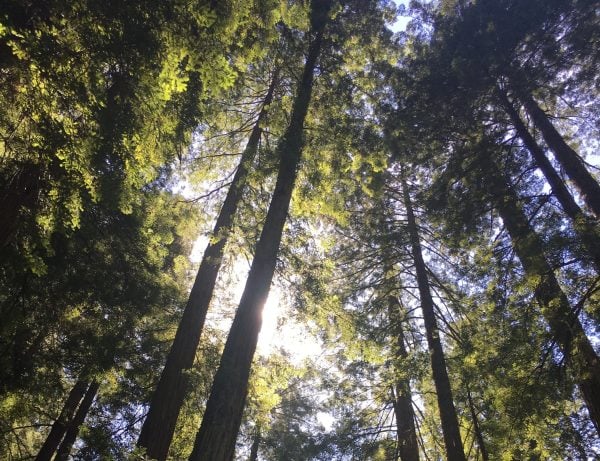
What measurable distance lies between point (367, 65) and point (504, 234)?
16.2 ft

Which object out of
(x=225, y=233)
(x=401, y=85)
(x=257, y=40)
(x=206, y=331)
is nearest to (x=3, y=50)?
(x=257, y=40)

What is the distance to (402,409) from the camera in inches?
446

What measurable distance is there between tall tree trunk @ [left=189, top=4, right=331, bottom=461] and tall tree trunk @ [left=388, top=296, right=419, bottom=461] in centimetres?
538

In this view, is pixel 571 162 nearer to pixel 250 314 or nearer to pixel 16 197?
pixel 250 314

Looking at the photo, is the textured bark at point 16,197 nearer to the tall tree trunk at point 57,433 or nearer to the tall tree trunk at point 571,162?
the tall tree trunk at point 57,433

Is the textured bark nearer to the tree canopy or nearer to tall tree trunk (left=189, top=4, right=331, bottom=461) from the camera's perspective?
the tree canopy

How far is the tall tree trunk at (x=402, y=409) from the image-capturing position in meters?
10.0

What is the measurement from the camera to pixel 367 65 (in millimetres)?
9227

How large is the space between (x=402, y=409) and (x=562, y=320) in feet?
22.1

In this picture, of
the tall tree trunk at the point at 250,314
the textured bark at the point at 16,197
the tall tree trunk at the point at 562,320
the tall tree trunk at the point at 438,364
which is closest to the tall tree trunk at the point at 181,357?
the tall tree trunk at the point at 250,314

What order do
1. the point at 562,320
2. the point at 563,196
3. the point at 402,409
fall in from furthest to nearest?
the point at 402,409 → the point at 563,196 → the point at 562,320

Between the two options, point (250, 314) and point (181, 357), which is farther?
point (181, 357)

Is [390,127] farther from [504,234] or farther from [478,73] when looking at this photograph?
[504,234]

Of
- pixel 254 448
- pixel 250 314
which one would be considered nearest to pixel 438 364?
pixel 250 314
